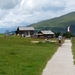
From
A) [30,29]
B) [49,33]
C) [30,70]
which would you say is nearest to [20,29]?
[30,29]

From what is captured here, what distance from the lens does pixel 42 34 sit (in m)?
123

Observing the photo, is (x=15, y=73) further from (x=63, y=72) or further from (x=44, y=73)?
(x=63, y=72)

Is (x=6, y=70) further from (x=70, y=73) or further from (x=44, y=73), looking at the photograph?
(x=70, y=73)

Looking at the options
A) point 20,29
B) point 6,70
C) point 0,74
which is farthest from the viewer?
point 20,29

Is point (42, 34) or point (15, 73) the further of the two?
point (42, 34)

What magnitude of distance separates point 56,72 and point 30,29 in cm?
11007

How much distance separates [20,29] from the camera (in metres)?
121

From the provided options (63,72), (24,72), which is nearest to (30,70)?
(24,72)

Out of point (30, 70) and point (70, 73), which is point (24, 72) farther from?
point (70, 73)

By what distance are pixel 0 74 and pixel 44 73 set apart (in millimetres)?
2051

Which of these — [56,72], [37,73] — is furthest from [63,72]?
[37,73]

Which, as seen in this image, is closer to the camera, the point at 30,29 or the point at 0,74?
the point at 0,74

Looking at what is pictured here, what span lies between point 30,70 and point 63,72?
67.2 inches

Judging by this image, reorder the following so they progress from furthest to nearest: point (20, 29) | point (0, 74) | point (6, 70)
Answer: point (20, 29), point (6, 70), point (0, 74)
